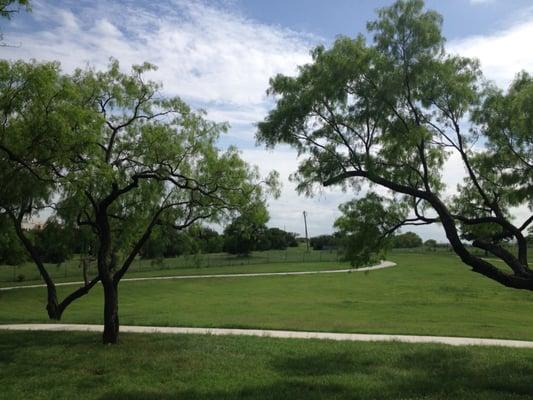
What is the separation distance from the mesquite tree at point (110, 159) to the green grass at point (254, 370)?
220cm

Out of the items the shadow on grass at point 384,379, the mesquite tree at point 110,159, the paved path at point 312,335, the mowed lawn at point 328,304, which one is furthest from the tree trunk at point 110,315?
the mowed lawn at point 328,304

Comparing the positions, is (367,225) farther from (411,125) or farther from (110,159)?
(110,159)

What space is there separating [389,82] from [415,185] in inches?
110

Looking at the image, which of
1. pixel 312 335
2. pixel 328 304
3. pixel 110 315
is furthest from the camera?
pixel 328 304

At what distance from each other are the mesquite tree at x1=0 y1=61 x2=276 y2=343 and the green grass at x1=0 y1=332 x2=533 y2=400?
2.20 meters

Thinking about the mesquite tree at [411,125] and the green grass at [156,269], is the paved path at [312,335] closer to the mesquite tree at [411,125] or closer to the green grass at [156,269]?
the mesquite tree at [411,125]

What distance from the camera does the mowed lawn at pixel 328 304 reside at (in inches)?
869

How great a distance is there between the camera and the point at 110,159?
14742 millimetres

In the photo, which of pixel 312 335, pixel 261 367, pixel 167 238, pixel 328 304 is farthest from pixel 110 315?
pixel 328 304

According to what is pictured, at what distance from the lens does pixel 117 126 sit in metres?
14.9

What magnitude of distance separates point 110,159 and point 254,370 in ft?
23.5

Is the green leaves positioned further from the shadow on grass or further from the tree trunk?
the tree trunk

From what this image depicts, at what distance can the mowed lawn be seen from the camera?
869 inches

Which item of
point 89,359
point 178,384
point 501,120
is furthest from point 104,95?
point 501,120
